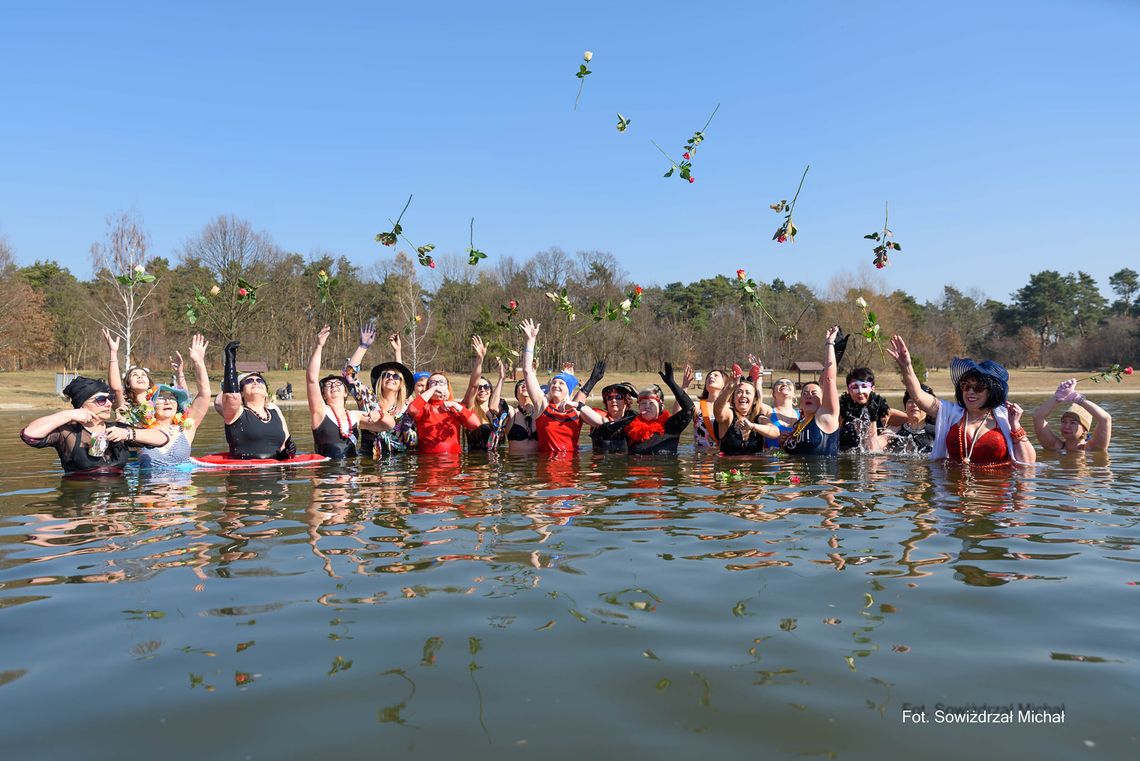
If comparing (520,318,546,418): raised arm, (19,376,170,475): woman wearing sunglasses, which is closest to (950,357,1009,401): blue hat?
(520,318,546,418): raised arm

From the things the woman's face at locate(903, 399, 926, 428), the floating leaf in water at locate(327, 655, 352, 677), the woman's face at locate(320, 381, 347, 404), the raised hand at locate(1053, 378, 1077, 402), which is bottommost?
the floating leaf in water at locate(327, 655, 352, 677)

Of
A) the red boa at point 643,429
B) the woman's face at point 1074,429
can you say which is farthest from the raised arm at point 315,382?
the woman's face at point 1074,429

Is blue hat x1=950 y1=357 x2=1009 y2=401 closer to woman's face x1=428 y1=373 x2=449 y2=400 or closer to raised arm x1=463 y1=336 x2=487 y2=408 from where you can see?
raised arm x1=463 y1=336 x2=487 y2=408

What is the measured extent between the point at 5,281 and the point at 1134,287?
9875 centimetres

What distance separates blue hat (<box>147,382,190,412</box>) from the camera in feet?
33.0

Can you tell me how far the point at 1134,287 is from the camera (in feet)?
299

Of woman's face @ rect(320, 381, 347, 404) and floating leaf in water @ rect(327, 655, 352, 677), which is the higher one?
woman's face @ rect(320, 381, 347, 404)

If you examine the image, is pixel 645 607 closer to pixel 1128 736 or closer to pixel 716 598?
pixel 716 598

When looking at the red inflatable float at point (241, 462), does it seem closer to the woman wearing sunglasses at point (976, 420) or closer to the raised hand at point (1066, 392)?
the woman wearing sunglasses at point (976, 420)

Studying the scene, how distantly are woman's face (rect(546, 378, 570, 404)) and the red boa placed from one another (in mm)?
1046

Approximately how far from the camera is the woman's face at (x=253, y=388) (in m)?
10.6

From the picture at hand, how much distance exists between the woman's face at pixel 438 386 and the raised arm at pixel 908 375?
5913 mm

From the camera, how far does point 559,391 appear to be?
12.0 meters

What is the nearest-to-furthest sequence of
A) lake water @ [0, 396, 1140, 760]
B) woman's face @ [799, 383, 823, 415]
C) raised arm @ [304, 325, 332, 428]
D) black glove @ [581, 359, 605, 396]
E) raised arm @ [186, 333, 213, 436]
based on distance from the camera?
lake water @ [0, 396, 1140, 760] → raised arm @ [186, 333, 213, 436] → raised arm @ [304, 325, 332, 428] → woman's face @ [799, 383, 823, 415] → black glove @ [581, 359, 605, 396]
